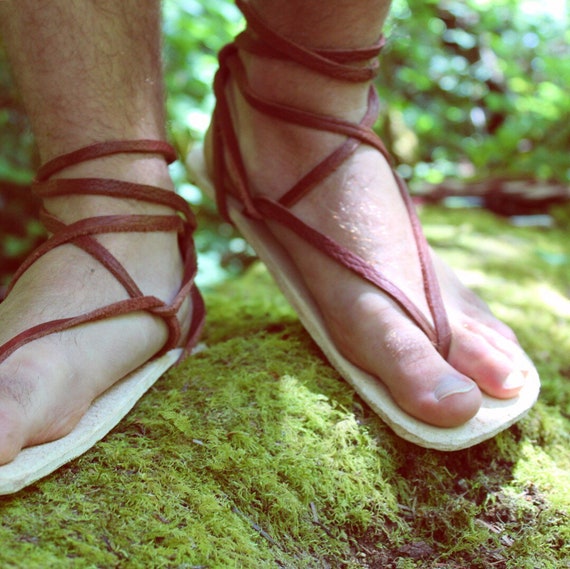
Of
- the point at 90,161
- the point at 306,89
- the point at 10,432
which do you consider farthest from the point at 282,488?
the point at 306,89

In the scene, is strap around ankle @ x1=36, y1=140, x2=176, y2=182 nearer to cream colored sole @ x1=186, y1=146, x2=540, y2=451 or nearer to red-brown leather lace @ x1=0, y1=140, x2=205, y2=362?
red-brown leather lace @ x1=0, y1=140, x2=205, y2=362

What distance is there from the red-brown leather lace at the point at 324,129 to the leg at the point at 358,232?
0.01 meters

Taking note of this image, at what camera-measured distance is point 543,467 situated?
3.87 feet

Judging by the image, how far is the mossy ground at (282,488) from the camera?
0.84 m

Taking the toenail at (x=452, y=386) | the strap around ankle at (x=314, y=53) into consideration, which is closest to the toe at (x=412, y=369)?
the toenail at (x=452, y=386)

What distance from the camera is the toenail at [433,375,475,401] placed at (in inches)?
42.2

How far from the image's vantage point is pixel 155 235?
48.5 inches

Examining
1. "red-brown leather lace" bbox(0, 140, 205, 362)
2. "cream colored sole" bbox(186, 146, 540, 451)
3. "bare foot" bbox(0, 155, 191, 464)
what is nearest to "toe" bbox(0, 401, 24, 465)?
"bare foot" bbox(0, 155, 191, 464)

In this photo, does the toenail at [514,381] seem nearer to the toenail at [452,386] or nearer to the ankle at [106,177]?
the toenail at [452,386]

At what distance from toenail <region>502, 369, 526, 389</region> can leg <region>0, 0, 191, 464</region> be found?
629 mm

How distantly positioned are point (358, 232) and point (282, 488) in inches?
21.1

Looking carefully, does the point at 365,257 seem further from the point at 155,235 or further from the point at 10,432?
the point at 10,432

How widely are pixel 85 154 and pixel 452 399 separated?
2.51 feet

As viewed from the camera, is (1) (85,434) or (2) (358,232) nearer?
(1) (85,434)
